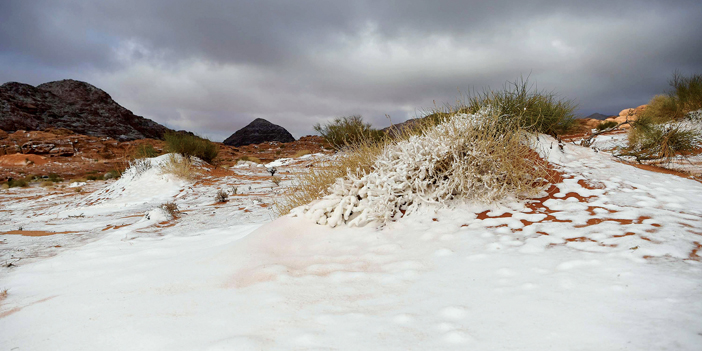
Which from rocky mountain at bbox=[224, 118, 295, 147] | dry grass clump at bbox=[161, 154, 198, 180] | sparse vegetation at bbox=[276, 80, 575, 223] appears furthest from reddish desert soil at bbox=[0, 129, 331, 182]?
rocky mountain at bbox=[224, 118, 295, 147]

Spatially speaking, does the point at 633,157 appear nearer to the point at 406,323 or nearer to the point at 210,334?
the point at 406,323

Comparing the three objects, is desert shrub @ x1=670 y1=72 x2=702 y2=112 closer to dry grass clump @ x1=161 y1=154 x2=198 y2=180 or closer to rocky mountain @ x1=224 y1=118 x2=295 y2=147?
dry grass clump @ x1=161 y1=154 x2=198 y2=180

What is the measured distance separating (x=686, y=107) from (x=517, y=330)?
14.7m

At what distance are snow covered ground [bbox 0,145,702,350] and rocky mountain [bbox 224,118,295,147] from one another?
115 feet

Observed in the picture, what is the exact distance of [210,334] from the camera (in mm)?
1480

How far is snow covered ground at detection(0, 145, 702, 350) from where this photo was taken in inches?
54.7

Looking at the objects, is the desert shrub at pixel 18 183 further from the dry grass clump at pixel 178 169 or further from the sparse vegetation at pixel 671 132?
the sparse vegetation at pixel 671 132

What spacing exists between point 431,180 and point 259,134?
38636 millimetres

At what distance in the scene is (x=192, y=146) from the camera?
12.1 meters

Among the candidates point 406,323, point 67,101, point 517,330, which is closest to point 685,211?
point 517,330

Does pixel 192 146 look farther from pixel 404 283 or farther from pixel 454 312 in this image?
pixel 454 312

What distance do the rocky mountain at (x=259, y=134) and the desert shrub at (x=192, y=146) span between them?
23873 mm

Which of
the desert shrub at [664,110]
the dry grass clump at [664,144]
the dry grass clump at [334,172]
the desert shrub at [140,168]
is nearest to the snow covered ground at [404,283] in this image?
the dry grass clump at [334,172]

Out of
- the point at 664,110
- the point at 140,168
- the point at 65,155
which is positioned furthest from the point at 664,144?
the point at 65,155
